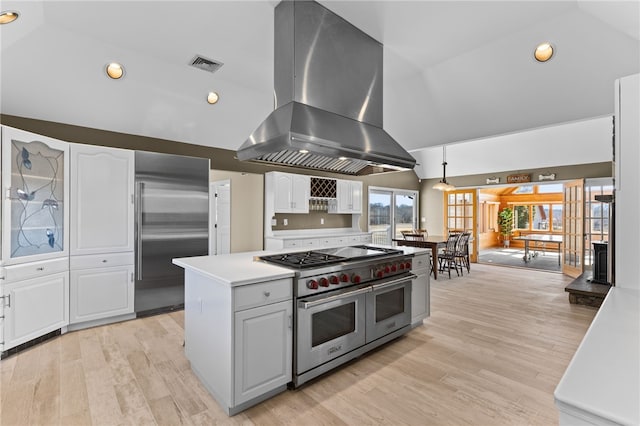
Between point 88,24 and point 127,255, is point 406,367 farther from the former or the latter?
point 88,24

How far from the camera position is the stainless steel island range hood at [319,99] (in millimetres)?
2340

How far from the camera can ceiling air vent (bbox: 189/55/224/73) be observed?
3416 mm

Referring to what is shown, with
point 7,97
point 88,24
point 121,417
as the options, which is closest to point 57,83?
point 7,97

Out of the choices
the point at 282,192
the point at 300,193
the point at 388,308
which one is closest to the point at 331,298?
the point at 388,308

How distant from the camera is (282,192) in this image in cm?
565

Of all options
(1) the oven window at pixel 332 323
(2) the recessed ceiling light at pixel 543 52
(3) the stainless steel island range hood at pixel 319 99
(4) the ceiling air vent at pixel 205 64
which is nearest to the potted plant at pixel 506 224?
(2) the recessed ceiling light at pixel 543 52

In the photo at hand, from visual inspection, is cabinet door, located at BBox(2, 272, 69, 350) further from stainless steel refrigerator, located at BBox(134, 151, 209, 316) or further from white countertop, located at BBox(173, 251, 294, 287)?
white countertop, located at BBox(173, 251, 294, 287)

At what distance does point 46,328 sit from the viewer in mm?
3178

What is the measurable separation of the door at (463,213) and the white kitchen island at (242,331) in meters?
7.36

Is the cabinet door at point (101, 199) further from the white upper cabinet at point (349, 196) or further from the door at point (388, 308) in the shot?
the white upper cabinet at point (349, 196)

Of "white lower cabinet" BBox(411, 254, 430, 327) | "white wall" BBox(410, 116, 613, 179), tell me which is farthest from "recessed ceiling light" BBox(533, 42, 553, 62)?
"white lower cabinet" BBox(411, 254, 430, 327)

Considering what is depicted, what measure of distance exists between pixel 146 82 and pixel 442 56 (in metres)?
3.46

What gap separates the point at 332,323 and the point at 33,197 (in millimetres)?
3278

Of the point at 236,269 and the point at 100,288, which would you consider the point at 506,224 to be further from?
the point at 100,288
